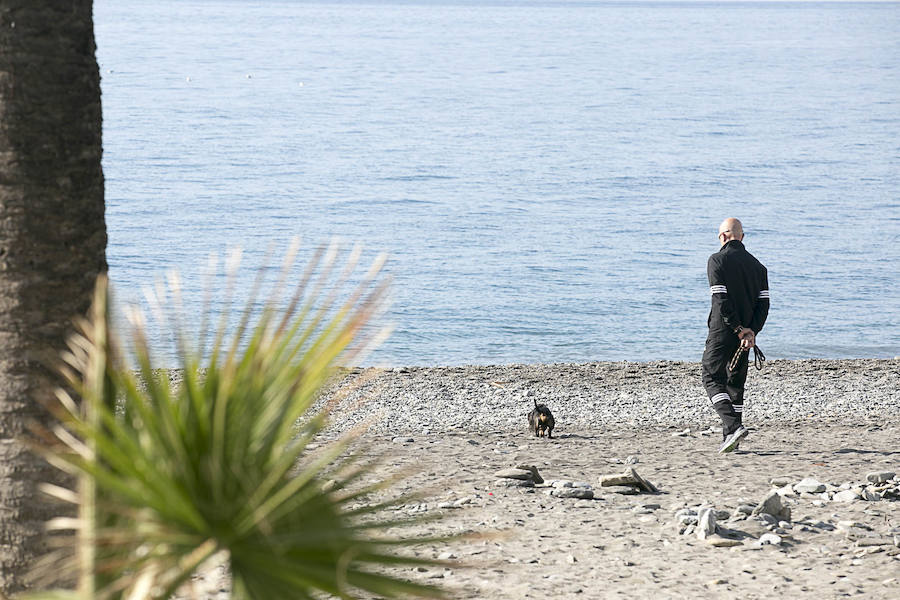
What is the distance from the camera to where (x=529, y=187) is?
167ft

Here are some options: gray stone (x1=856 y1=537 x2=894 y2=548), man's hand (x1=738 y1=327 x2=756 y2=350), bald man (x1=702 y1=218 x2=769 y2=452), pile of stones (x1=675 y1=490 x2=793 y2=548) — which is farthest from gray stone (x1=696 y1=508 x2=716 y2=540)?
man's hand (x1=738 y1=327 x2=756 y2=350)

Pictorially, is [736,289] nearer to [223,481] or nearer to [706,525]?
[706,525]

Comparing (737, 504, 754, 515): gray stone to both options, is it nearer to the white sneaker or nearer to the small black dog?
the white sneaker

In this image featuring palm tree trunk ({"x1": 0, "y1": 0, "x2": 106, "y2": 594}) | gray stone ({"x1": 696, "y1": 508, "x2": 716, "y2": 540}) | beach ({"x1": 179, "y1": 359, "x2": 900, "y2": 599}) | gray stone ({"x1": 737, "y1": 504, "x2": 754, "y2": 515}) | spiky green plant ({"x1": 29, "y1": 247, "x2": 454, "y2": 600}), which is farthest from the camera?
gray stone ({"x1": 737, "y1": 504, "x2": 754, "y2": 515})

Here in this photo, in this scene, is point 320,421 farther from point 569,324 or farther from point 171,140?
point 171,140

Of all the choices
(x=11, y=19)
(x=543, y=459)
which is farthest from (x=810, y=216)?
(x=11, y=19)

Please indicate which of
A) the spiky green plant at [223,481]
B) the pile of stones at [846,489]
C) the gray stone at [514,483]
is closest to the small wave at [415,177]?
the gray stone at [514,483]

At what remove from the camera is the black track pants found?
988cm

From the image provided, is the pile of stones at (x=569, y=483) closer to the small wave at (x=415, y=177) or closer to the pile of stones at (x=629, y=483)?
the pile of stones at (x=629, y=483)

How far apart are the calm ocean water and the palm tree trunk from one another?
2772mm

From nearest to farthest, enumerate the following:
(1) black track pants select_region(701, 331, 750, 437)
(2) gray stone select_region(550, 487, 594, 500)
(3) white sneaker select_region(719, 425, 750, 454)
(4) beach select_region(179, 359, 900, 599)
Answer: (4) beach select_region(179, 359, 900, 599)
(2) gray stone select_region(550, 487, 594, 500)
(1) black track pants select_region(701, 331, 750, 437)
(3) white sneaker select_region(719, 425, 750, 454)

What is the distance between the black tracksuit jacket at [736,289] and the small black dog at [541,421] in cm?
225

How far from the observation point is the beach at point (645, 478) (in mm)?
6156

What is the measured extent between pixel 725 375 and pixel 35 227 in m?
7.48
